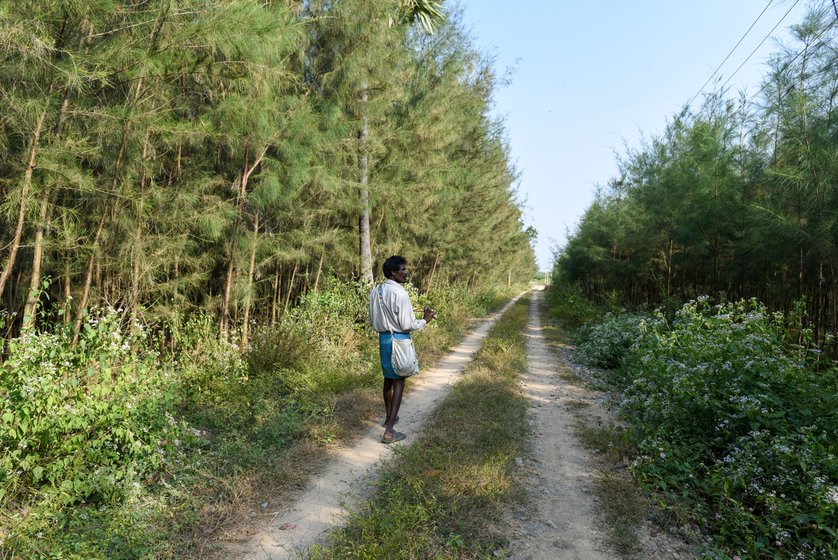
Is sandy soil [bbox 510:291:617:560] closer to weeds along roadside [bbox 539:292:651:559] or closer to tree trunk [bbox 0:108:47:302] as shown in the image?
weeds along roadside [bbox 539:292:651:559]

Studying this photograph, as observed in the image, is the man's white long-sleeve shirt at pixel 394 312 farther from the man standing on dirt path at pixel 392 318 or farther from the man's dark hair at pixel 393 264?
the man's dark hair at pixel 393 264

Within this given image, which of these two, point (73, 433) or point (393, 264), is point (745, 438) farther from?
point (73, 433)

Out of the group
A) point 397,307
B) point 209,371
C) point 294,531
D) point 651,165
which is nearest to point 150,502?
point 294,531

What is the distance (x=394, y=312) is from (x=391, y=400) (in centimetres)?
100

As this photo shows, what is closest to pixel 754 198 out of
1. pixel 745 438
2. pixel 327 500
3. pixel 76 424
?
pixel 745 438

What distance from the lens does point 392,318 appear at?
4508 mm

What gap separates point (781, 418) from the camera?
12.1 feet

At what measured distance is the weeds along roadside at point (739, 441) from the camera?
9.23 ft

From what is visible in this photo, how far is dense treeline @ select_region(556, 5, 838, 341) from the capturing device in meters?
6.66

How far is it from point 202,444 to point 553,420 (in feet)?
13.3

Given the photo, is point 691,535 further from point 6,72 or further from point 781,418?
point 6,72

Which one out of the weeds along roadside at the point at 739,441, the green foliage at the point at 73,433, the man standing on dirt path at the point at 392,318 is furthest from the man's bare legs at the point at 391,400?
the weeds along roadside at the point at 739,441

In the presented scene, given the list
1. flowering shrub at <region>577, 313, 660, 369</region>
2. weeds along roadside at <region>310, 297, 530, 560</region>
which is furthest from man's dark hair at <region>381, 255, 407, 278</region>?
flowering shrub at <region>577, 313, 660, 369</region>

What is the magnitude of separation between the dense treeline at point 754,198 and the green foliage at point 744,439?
3660mm
